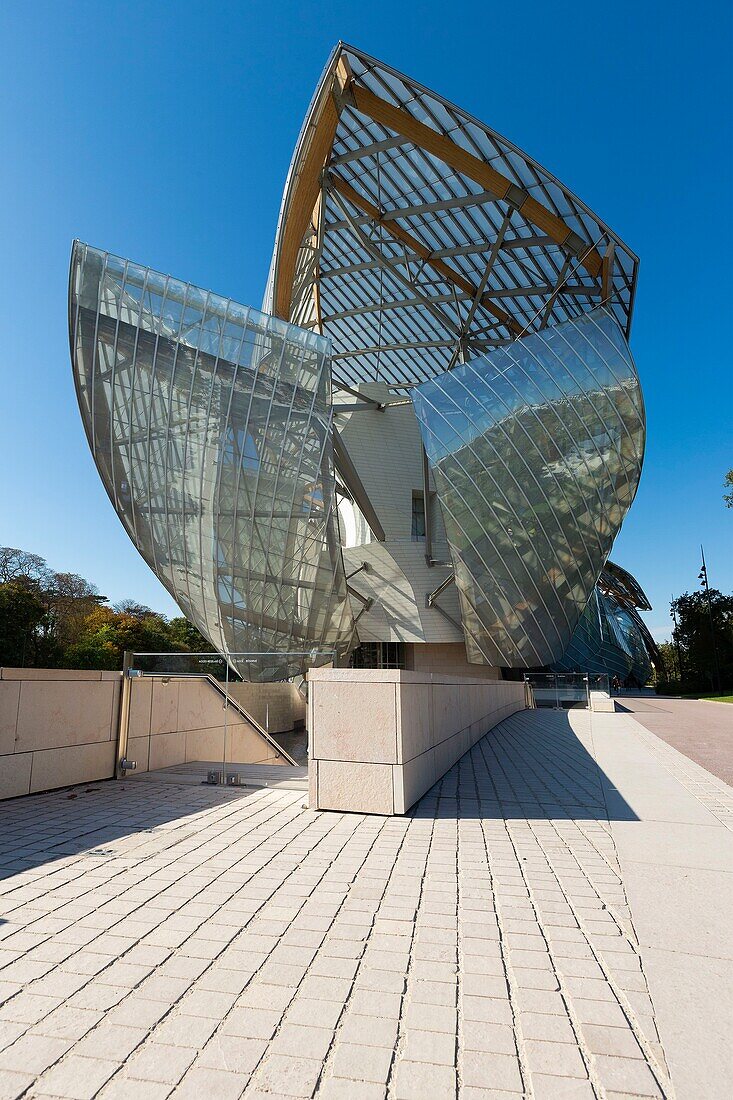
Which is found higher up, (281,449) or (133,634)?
(281,449)

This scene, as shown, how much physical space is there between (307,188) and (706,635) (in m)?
45.6

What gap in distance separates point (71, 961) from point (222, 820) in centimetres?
365

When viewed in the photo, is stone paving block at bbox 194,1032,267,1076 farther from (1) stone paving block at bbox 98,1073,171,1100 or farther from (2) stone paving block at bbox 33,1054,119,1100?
(2) stone paving block at bbox 33,1054,119,1100

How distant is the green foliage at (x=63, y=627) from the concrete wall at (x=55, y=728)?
29778mm

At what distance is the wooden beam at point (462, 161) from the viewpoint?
79.0ft

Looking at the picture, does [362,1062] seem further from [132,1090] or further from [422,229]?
[422,229]

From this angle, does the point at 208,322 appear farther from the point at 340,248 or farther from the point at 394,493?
the point at 394,493

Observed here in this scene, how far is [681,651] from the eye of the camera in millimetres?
65062

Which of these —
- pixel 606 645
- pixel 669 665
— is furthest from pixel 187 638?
pixel 669 665

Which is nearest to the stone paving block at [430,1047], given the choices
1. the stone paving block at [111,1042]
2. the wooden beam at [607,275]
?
the stone paving block at [111,1042]

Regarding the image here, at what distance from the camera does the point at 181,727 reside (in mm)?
11828

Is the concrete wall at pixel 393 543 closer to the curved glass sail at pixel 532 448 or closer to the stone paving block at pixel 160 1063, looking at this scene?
the curved glass sail at pixel 532 448

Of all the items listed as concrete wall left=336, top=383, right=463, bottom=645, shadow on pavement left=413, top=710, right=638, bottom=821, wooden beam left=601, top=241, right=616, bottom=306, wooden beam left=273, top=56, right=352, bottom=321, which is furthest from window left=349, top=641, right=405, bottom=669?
shadow on pavement left=413, top=710, right=638, bottom=821

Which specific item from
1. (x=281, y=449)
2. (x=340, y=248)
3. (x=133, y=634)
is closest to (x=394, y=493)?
(x=340, y=248)
